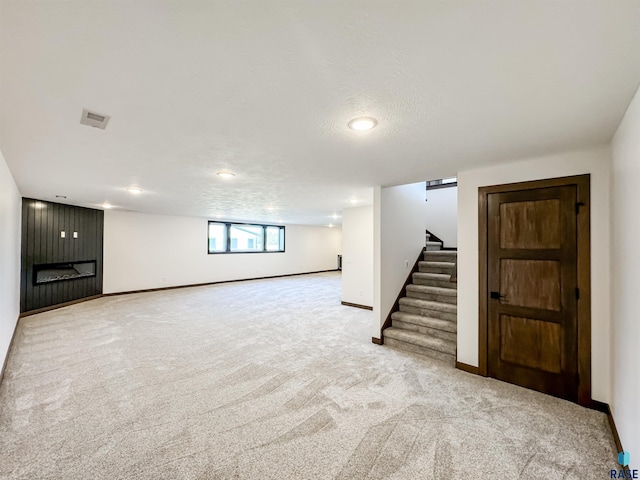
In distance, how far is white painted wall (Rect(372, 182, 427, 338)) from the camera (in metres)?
4.13

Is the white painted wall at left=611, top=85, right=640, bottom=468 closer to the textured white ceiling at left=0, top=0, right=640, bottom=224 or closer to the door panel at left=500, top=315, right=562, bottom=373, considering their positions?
the textured white ceiling at left=0, top=0, right=640, bottom=224

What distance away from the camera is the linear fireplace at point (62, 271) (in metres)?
5.59

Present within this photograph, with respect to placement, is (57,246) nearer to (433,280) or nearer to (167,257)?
(167,257)

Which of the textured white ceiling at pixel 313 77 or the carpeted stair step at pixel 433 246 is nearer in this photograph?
the textured white ceiling at pixel 313 77

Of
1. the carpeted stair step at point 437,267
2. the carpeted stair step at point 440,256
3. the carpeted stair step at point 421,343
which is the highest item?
the carpeted stair step at point 440,256

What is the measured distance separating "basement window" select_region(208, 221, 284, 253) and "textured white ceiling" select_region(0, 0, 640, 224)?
6.82 meters

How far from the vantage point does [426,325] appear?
390 cm

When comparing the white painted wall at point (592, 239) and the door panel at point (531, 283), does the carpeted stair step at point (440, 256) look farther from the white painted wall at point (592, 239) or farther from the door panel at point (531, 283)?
the door panel at point (531, 283)

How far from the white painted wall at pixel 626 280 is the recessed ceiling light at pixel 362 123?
1.47 metres

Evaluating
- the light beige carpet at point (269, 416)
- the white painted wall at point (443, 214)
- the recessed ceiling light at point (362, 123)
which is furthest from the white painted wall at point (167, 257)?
the recessed ceiling light at point (362, 123)

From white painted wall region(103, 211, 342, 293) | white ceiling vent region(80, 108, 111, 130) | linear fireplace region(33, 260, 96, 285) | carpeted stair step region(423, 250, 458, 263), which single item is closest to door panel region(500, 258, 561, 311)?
carpeted stair step region(423, 250, 458, 263)

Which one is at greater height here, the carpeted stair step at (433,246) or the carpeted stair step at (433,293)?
the carpeted stair step at (433,246)

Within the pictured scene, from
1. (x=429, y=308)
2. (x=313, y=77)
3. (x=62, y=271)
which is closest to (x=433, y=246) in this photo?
(x=429, y=308)

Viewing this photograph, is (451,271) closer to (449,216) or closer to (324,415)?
(449,216)
